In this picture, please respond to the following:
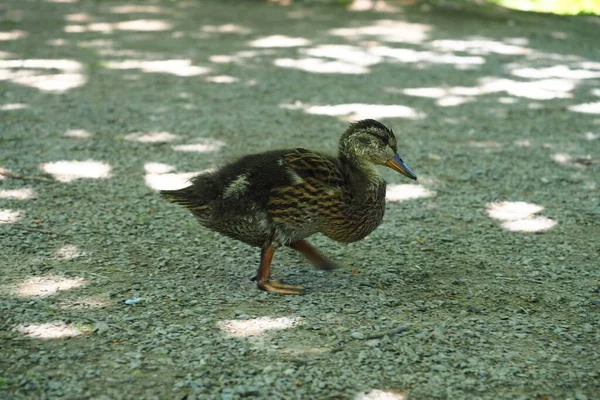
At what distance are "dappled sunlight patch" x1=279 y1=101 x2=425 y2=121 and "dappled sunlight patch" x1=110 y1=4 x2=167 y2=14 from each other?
18.6ft

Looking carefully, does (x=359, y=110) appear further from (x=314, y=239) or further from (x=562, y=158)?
(x=314, y=239)

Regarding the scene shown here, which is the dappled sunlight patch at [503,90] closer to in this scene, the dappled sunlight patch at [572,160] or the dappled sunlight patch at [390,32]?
the dappled sunlight patch at [572,160]

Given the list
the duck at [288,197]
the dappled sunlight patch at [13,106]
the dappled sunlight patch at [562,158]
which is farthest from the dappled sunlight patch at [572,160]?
the dappled sunlight patch at [13,106]

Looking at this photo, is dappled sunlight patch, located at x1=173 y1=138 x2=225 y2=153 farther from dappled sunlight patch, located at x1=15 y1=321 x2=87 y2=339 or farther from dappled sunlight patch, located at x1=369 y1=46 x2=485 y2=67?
dappled sunlight patch, located at x1=369 y1=46 x2=485 y2=67

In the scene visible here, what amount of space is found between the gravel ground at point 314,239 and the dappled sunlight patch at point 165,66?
2.0 inches

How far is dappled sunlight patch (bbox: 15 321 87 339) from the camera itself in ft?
12.9

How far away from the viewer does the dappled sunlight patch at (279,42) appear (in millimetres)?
11492

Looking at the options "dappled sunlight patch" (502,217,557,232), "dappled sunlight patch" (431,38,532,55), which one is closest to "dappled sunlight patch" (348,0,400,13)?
"dappled sunlight patch" (431,38,532,55)

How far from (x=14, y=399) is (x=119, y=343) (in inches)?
24.9

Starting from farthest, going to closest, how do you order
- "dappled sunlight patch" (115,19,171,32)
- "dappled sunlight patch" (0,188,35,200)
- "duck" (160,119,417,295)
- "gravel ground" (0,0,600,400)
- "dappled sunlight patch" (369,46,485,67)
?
1. "dappled sunlight patch" (115,19,171,32)
2. "dappled sunlight patch" (369,46,485,67)
3. "dappled sunlight patch" (0,188,35,200)
4. "duck" (160,119,417,295)
5. "gravel ground" (0,0,600,400)

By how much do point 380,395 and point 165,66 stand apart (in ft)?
24.5

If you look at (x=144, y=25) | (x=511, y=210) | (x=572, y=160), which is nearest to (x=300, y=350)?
(x=511, y=210)

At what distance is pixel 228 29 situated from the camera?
40.5ft

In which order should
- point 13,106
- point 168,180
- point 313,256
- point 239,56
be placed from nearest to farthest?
point 313,256 → point 168,180 → point 13,106 → point 239,56
